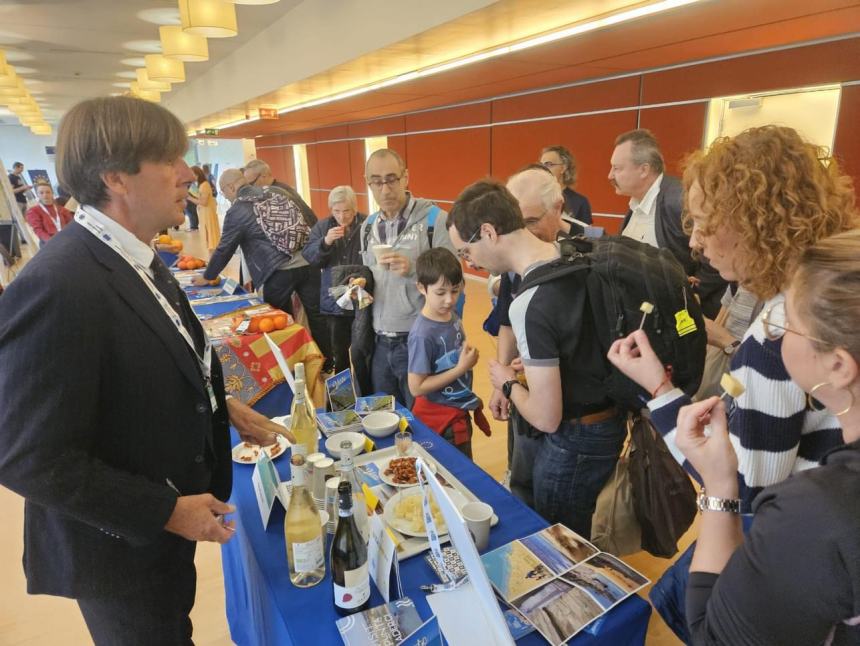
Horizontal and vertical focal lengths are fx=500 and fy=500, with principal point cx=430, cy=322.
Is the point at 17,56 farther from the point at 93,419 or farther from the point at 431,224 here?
the point at 93,419

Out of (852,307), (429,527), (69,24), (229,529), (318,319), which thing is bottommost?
(318,319)

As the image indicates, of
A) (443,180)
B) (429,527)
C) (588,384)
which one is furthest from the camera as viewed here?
(443,180)

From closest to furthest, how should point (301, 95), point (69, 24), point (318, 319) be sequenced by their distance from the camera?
1. point (318, 319)
2. point (69, 24)
3. point (301, 95)

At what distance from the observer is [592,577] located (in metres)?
1.08

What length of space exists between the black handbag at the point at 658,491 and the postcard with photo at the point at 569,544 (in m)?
0.43

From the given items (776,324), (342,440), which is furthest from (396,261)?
(776,324)

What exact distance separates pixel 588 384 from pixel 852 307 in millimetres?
810

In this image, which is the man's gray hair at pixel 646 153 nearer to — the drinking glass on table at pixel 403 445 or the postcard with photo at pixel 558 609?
the drinking glass on table at pixel 403 445

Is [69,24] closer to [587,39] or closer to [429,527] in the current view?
[587,39]

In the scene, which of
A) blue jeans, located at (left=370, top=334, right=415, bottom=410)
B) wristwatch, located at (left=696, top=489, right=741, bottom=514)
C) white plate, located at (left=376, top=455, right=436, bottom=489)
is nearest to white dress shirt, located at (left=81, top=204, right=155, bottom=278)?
white plate, located at (left=376, top=455, right=436, bottom=489)

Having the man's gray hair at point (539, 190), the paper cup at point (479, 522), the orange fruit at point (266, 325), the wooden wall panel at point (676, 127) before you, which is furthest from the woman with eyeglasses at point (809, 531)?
the wooden wall panel at point (676, 127)

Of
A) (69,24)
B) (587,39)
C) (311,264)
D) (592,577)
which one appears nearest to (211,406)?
(592,577)

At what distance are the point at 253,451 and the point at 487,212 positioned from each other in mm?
1117

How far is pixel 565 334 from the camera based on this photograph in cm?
→ 137
